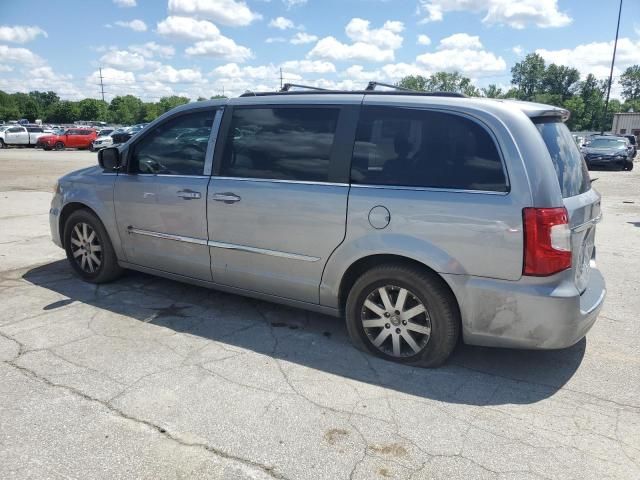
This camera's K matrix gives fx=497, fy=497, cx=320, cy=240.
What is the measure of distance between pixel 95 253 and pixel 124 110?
122 metres

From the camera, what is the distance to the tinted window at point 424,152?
308 centimetres

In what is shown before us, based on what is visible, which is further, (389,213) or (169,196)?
(169,196)

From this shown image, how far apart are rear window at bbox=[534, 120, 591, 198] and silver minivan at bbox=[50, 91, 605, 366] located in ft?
0.05

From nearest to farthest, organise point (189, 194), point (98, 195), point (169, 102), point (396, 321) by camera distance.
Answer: point (396, 321) → point (189, 194) → point (98, 195) → point (169, 102)

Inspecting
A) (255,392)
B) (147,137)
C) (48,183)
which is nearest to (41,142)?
(48,183)

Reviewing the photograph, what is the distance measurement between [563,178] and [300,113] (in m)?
1.88

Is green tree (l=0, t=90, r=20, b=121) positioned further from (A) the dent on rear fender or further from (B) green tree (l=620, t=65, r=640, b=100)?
(B) green tree (l=620, t=65, r=640, b=100)

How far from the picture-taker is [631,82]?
118562 millimetres

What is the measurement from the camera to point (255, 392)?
3.10 m

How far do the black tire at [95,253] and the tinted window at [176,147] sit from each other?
79 centimetres

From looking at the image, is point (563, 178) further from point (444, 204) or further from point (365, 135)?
point (365, 135)

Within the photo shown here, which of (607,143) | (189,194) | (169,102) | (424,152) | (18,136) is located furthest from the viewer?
(169,102)

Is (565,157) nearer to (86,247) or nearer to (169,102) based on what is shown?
(86,247)

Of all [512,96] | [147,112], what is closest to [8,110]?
[147,112]
